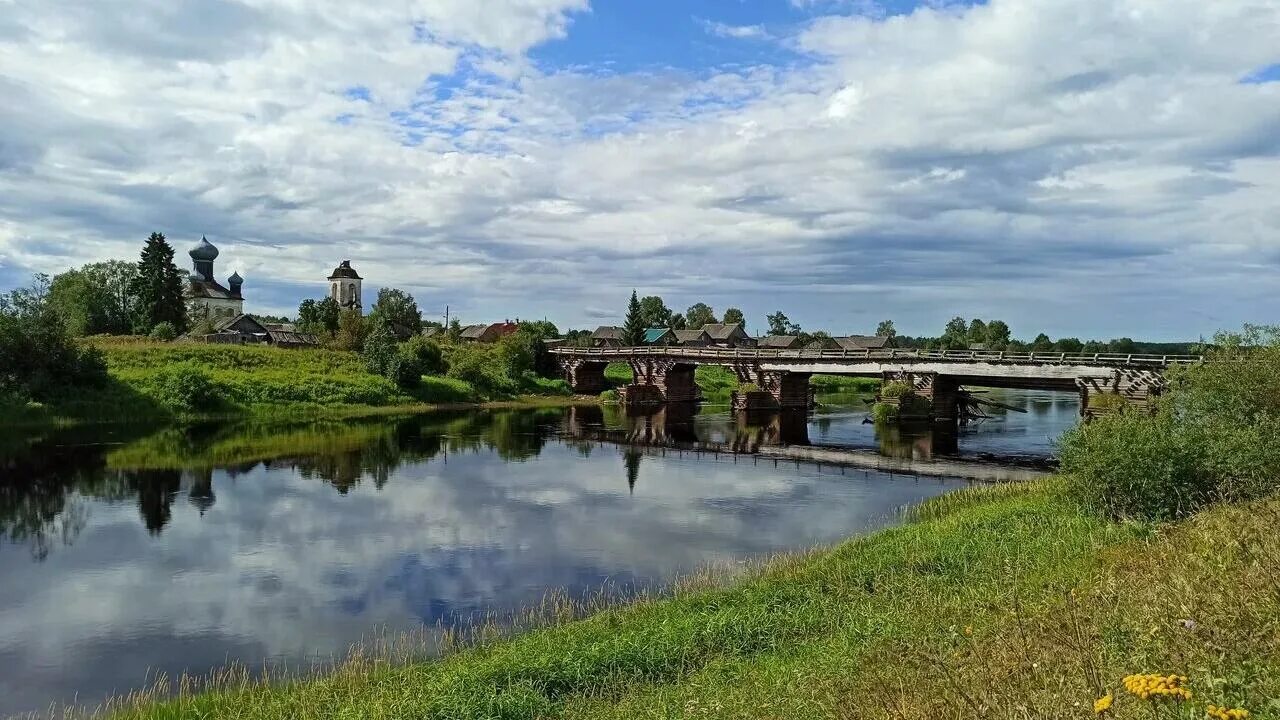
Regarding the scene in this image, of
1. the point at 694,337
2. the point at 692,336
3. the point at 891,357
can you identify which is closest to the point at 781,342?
the point at 694,337

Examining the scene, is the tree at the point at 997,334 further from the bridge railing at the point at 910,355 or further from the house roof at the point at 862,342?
the bridge railing at the point at 910,355

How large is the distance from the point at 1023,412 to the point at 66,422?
80.3 meters

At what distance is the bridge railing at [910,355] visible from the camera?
178 feet

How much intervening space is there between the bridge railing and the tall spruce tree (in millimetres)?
41072

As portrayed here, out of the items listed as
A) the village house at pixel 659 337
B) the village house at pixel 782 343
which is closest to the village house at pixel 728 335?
the village house at pixel 782 343

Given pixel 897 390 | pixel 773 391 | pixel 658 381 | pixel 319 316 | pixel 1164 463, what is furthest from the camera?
pixel 319 316

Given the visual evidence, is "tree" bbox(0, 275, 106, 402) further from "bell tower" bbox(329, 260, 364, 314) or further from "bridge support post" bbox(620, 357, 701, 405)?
"bell tower" bbox(329, 260, 364, 314)

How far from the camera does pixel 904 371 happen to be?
2667 inches

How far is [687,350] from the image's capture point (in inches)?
3401

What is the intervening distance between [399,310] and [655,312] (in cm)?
5825

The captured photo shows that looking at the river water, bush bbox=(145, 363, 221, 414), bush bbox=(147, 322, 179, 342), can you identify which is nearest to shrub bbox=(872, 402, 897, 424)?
the river water

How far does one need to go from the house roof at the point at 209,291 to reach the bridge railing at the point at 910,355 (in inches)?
2328

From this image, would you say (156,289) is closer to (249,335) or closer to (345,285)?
(249,335)

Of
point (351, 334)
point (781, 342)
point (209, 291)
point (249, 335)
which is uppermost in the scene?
point (209, 291)
